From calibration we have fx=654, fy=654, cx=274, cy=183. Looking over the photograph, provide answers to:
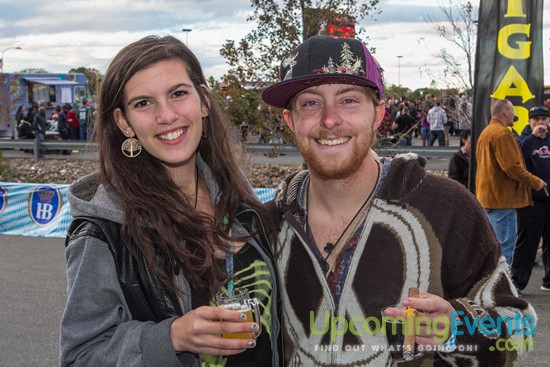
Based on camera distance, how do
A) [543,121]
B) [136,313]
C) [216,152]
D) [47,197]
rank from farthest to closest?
[47,197] < [543,121] < [216,152] < [136,313]

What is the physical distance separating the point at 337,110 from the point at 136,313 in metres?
1.05

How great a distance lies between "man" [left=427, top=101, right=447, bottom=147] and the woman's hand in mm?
20164

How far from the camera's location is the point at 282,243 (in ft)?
8.60

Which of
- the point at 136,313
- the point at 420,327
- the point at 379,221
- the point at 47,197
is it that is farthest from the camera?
the point at 47,197

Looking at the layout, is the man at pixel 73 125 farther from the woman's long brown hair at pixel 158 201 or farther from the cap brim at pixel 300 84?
the cap brim at pixel 300 84

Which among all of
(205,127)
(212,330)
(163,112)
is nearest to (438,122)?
(205,127)

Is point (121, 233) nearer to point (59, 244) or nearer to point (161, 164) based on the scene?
point (161, 164)

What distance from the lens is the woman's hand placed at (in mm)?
2059

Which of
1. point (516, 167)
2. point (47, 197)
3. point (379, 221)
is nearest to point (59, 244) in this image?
point (47, 197)

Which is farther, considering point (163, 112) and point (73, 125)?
point (73, 125)

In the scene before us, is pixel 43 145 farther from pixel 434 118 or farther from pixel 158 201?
pixel 158 201

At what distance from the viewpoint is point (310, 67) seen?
98.3 inches

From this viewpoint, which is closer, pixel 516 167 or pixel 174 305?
pixel 174 305

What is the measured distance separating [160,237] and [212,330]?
18.3 inches
